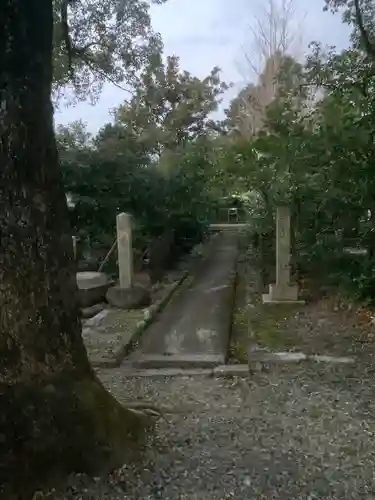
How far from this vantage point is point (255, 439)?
2.64 meters

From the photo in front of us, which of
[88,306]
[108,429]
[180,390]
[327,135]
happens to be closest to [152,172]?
[88,306]

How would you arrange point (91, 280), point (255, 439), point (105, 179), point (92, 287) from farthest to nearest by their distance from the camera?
point (105, 179) → point (91, 280) → point (92, 287) → point (255, 439)

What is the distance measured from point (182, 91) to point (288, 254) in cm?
1253

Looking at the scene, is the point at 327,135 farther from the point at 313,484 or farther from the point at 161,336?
the point at 313,484

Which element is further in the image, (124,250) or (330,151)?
(124,250)

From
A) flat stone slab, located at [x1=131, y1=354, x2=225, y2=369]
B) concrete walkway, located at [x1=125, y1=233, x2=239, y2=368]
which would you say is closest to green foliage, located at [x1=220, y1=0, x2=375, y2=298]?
concrete walkway, located at [x1=125, y1=233, x2=239, y2=368]

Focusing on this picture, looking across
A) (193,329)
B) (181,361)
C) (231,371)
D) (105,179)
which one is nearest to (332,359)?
(231,371)

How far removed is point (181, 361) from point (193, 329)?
49.5 inches

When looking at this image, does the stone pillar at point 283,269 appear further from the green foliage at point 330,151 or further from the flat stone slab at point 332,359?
the flat stone slab at point 332,359

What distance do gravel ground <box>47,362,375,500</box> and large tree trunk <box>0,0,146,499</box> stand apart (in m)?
0.23

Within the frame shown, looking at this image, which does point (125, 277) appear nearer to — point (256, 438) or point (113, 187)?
point (113, 187)

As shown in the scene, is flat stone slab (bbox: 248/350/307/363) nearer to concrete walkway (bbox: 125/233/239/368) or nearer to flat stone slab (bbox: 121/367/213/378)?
concrete walkway (bbox: 125/233/239/368)

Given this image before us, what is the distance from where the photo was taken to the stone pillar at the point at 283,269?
252 inches

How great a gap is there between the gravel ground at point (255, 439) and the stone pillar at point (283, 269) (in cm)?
256
